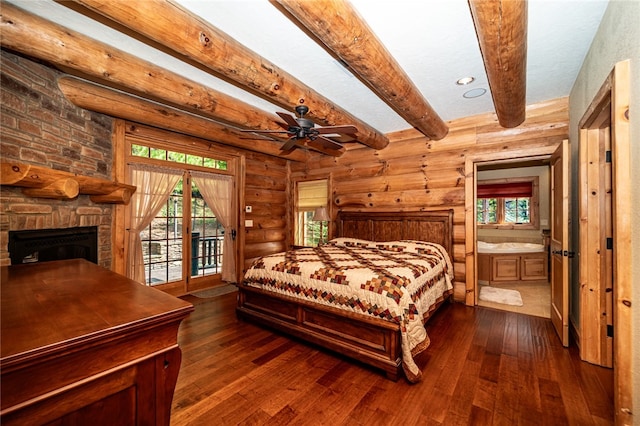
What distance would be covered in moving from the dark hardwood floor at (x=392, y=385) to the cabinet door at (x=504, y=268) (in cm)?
225

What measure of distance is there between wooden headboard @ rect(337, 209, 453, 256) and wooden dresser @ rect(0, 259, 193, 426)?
3922 millimetres

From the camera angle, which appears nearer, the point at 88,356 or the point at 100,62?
the point at 88,356

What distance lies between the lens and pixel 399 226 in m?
4.53

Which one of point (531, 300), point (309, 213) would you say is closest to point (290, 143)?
point (309, 213)

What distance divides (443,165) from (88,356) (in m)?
4.48

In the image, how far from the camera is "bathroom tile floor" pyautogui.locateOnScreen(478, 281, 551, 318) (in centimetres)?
360

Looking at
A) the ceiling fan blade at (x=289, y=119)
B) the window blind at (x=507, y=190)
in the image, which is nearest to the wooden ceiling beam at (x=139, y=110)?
the ceiling fan blade at (x=289, y=119)

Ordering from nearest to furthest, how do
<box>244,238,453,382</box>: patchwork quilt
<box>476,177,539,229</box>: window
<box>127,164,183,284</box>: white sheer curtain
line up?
<box>244,238,453,382</box>: patchwork quilt
<box>127,164,183,284</box>: white sheer curtain
<box>476,177,539,229</box>: window

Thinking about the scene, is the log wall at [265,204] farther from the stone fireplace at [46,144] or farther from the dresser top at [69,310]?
the dresser top at [69,310]

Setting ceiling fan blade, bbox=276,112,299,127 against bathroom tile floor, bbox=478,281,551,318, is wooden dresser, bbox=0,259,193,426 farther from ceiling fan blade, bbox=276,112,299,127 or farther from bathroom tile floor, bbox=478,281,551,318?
bathroom tile floor, bbox=478,281,551,318

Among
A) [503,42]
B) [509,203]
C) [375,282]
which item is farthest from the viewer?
[509,203]

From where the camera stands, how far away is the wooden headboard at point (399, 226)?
13.6 ft

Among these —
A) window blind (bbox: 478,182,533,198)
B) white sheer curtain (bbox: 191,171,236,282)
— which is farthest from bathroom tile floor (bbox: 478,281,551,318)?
white sheer curtain (bbox: 191,171,236,282)

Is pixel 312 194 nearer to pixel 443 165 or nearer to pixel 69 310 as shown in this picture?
pixel 443 165
